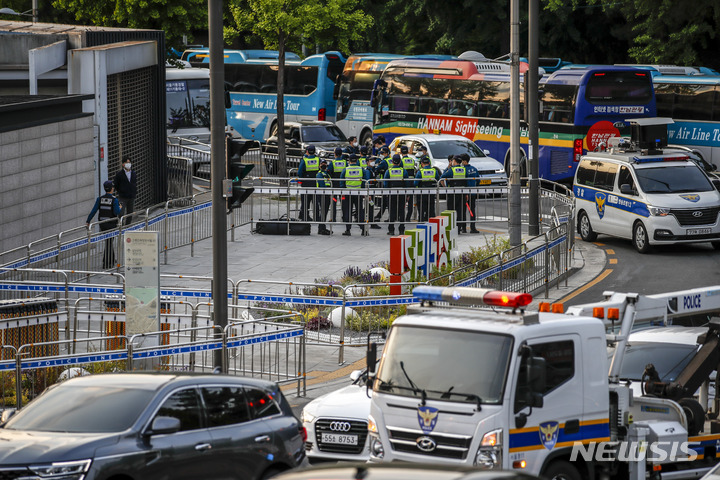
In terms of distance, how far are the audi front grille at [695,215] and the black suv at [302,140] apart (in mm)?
17227

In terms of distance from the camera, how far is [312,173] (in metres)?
27.5

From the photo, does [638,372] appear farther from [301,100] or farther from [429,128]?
[301,100]

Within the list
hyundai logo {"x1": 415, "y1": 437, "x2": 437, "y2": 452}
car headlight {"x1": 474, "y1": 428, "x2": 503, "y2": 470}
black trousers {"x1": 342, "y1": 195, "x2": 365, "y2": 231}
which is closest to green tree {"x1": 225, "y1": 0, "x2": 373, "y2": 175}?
black trousers {"x1": 342, "y1": 195, "x2": 365, "y2": 231}

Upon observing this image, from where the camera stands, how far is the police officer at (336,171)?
26.9m

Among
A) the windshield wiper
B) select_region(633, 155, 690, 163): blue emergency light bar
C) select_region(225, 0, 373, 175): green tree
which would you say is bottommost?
the windshield wiper

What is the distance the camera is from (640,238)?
79.5 ft

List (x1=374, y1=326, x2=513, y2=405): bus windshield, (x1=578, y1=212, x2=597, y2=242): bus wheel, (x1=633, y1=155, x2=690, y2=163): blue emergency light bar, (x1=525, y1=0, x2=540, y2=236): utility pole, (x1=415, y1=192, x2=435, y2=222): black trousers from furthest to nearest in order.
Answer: (x1=415, y1=192, x2=435, y2=222): black trousers, (x1=578, y1=212, x2=597, y2=242): bus wheel, (x1=525, y1=0, x2=540, y2=236): utility pole, (x1=633, y1=155, x2=690, y2=163): blue emergency light bar, (x1=374, y1=326, x2=513, y2=405): bus windshield

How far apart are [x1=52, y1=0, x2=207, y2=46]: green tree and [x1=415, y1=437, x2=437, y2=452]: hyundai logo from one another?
30.8m

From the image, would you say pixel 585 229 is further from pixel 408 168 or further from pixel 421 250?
pixel 421 250

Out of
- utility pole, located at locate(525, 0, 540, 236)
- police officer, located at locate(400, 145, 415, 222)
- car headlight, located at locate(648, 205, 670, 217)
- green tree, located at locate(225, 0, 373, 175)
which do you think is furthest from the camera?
green tree, located at locate(225, 0, 373, 175)

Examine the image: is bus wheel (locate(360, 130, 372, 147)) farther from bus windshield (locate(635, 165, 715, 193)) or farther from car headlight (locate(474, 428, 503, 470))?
car headlight (locate(474, 428, 503, 470))

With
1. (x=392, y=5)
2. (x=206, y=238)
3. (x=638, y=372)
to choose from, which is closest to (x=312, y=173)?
(x=206, y=238)

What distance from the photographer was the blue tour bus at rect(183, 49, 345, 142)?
45344 millimetres

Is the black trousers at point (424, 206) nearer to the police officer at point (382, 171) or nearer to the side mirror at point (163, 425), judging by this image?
the police officer at point (382, 171)
